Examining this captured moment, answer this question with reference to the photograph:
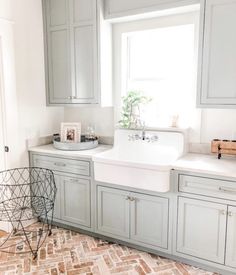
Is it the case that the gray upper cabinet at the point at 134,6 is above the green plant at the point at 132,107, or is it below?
above

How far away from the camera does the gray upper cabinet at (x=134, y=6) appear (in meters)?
2.44

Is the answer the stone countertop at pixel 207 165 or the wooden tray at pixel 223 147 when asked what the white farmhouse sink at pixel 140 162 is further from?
the wooden tray at pixel 223 147

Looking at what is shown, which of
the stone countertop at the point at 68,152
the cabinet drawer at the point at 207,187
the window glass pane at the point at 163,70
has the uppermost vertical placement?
the window glass pane at the point at 163,70

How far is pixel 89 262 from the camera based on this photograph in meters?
2.42

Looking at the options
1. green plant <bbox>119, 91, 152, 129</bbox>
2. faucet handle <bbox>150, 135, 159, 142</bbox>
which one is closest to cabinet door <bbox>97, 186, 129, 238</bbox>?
faucet handle <bbox>150, 135, 159, 142</bbox>

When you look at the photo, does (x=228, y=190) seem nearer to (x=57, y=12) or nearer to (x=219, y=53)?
(x=219, y=53)

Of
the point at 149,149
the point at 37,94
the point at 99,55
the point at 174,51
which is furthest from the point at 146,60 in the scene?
the point at 37,94

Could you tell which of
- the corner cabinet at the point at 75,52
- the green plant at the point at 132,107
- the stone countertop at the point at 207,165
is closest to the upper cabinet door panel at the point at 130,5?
Result: the corner cabinet at the point at 75,52

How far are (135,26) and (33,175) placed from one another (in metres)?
2.00

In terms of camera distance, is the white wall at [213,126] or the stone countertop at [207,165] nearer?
the stone countertop at [207,165]

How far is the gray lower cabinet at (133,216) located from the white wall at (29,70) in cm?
111

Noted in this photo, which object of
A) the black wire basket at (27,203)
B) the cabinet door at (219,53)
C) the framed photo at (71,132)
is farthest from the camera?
the framed photo at (71,132)

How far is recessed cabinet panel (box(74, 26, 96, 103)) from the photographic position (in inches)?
113

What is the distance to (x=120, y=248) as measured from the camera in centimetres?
264
